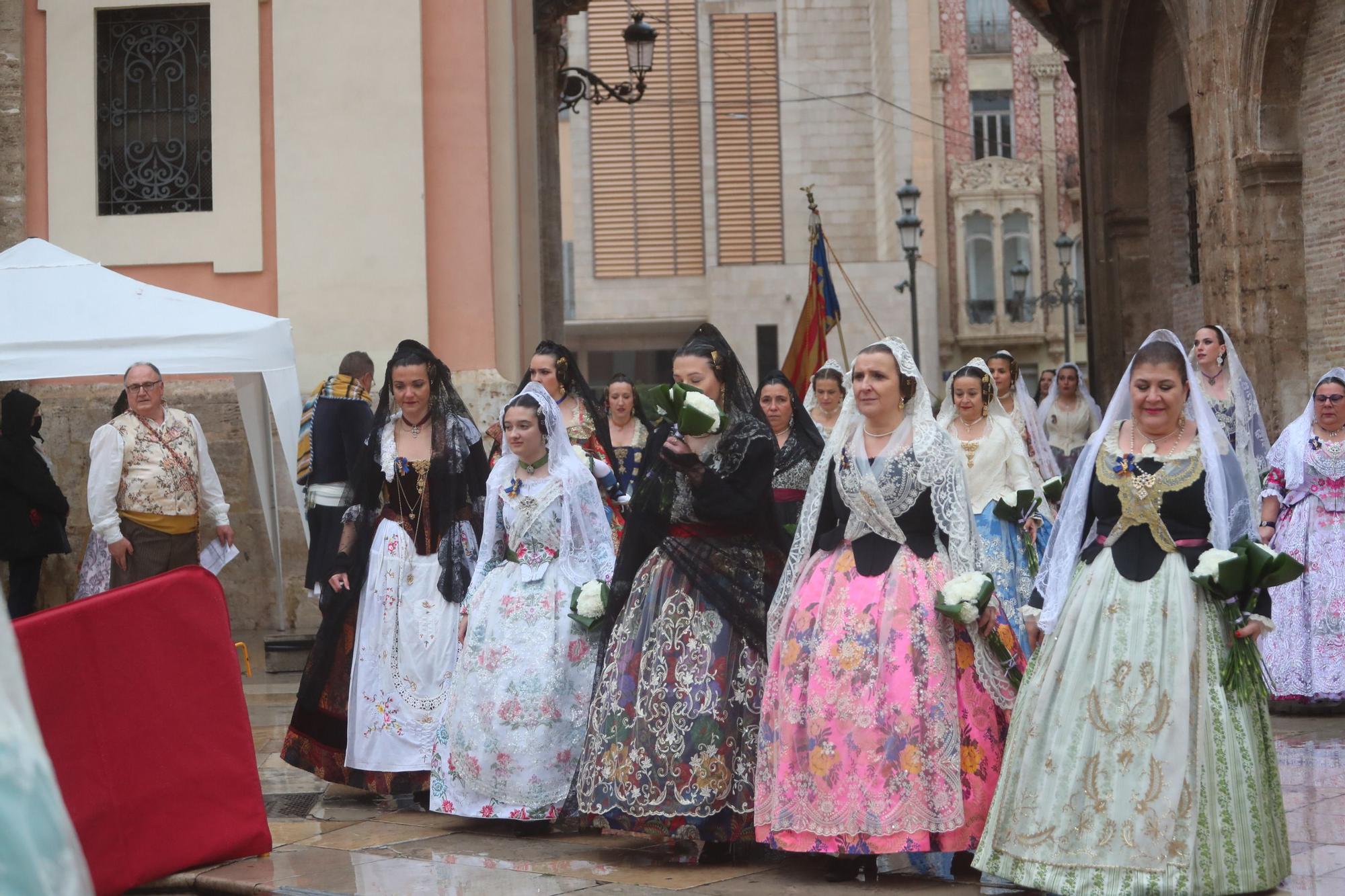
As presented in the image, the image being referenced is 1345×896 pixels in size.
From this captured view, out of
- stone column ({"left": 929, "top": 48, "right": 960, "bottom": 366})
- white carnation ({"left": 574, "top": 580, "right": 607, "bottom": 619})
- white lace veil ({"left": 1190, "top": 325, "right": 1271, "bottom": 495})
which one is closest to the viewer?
white carnation ({"left": 574, "top": 580, "right": 607, "bottom": 619})

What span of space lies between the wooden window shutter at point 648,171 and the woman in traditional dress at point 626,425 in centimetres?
2730

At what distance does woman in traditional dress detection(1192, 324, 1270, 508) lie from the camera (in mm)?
9133

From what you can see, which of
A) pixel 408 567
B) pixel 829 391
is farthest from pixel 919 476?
pixel 829 391

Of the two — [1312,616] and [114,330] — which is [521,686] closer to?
[114,330]

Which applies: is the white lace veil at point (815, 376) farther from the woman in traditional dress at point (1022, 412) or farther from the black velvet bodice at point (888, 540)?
the black velvet bodice at point (888, 540)

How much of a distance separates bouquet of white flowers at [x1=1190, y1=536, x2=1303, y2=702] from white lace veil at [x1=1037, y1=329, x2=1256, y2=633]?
11 cm

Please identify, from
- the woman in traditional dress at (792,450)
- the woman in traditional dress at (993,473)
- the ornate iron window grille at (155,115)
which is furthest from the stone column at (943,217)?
the woman in traditional dress at (792,450)

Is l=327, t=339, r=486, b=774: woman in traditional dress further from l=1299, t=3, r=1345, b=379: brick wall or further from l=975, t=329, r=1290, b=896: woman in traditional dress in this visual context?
l=1299, t=3, r=1345, b=379: brick wall

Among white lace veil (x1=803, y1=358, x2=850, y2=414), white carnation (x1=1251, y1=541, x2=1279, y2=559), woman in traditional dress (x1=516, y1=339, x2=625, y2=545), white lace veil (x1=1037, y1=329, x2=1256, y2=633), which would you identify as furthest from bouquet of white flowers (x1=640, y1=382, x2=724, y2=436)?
white lace veil (x1=803, y1=358, x2=850, y2=414)

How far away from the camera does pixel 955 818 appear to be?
518 centimetres

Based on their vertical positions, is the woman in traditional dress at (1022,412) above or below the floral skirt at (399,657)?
above

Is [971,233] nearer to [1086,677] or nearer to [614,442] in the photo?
[614,442]

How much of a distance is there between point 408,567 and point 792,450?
201 centimetres

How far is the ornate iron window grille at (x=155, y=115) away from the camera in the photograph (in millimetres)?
12055
